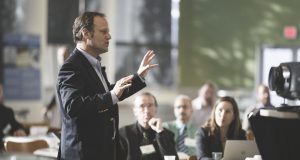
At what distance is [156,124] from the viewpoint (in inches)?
229

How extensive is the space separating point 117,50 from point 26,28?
2042 millimetres

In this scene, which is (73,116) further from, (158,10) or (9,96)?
(158,10)

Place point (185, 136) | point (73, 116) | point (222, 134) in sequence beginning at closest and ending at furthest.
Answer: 1. point (73, 116)
2. point (222, 134)
3. point (185, 136)

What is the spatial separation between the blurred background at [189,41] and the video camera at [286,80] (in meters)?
7.52

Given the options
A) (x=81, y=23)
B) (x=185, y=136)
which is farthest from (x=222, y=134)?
(x=81, y=23)

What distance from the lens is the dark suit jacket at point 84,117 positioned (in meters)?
3.57

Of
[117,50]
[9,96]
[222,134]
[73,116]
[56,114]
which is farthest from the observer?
[117,50]

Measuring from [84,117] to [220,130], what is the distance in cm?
248

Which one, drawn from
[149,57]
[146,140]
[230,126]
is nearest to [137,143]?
[146,140]

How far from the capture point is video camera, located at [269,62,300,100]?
3180mm

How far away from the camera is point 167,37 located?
12.1 metres

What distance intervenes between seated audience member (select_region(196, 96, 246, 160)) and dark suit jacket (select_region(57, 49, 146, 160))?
208 centimetres

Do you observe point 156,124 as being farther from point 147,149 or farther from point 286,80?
point 286,80

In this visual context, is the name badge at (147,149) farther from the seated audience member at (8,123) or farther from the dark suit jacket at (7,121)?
the dark suit jacket at (7,121)
